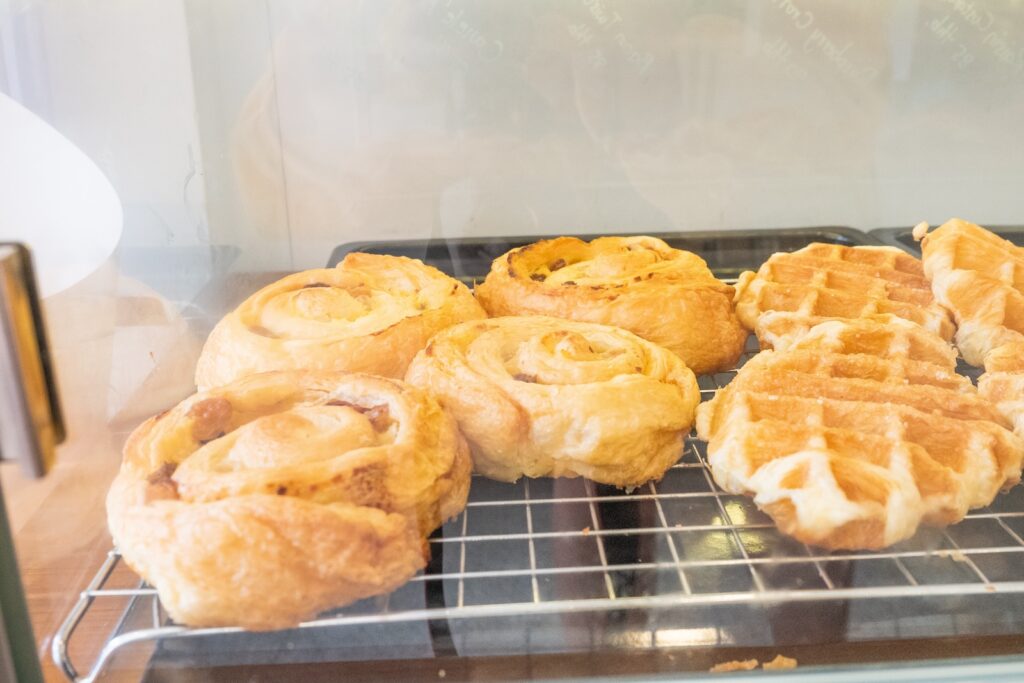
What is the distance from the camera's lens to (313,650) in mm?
1169

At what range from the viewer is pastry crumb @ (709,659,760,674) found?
1166 mm

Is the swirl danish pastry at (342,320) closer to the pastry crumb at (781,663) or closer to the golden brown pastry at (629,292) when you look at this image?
the golden brown pastry at (629,292)

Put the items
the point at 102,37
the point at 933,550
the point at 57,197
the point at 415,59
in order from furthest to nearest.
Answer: the point at 415,59, the point at 933,550, the point at 102,37, the point at 57,197

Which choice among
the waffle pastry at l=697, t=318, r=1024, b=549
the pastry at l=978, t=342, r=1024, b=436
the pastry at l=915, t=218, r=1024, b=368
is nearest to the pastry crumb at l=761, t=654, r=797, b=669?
the waffle pastry at l=697, t=318, r=1024, b=549

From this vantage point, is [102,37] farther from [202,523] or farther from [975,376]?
[975,376]

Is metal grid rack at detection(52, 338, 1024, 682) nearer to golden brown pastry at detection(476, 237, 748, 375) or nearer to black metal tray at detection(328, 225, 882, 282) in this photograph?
golden brown pastry at detection(476, 237, 748, 375)

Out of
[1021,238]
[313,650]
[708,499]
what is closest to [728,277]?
[1021,238]

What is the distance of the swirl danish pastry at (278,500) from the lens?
113 cm

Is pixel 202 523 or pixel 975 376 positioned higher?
pixel 202 523

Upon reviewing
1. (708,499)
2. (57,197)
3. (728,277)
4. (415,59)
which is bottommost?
(708,499)

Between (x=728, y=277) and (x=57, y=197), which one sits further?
(x=728, y=277)

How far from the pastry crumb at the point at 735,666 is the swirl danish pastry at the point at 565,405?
0.45 metres

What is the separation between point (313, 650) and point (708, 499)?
78 centimetres

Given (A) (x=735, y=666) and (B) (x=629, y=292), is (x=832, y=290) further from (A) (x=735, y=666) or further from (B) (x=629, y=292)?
(A) (x=735, y=666)
